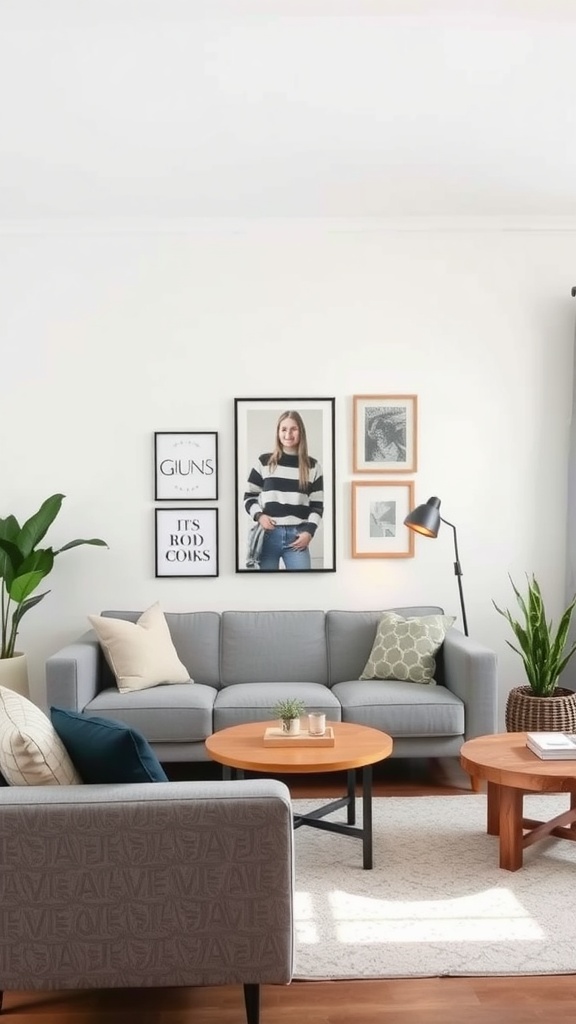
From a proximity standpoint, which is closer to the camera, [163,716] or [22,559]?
[163,716]

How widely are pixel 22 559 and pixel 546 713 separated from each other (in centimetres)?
268

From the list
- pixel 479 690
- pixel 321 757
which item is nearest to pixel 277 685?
pixel 479 690

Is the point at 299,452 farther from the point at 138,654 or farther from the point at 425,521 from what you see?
the point at 138,654

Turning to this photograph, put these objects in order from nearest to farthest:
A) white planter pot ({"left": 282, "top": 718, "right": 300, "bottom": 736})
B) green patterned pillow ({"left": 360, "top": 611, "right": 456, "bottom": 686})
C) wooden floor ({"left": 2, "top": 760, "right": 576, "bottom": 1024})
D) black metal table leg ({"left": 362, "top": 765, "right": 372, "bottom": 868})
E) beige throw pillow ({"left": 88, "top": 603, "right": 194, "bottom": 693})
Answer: wooden floor ({"left": 2, "top": 760, "right": 576, "bottom": 1024}) < black metal table leg ({"left": 362, "top": 765, "right": 372, "bottom": 868}) < white planter pot ({"left": 282, "top": 718, "right": 300, "bottom": 736}) < beige throw pillow ({"left": 88, "top": 603, "right": 194, "bottom": 693}) < green patterned pillow ({"left": 360, "top": 611, "right": 456, "bottom": 686})

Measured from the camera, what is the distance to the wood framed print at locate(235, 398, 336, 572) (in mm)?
5137

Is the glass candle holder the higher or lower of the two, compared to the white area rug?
higher

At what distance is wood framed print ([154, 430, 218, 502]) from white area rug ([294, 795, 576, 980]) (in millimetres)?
1995

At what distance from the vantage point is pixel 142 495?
5117 millimetres

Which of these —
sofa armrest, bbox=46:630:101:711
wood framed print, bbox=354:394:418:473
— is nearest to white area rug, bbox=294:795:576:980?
sofa armrest, bbox=46:630:101:711

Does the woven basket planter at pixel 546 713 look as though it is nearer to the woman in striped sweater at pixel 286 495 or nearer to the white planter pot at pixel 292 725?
the woman in striped sweater at pixel 286 495

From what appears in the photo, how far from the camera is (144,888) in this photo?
2.14 metres

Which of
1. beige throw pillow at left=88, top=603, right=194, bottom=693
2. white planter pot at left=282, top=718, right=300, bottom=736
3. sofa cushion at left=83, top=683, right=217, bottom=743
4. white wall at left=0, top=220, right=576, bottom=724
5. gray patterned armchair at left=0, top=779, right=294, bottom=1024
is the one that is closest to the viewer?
gray patterned armchair at left=0, top=779, right=294, bottom=1024

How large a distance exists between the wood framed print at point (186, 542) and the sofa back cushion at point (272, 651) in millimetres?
402

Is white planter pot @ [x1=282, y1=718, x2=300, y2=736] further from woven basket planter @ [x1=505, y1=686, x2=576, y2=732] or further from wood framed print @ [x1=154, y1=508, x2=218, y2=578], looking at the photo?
wood framed print @ [x1=154, y1=508, x2=218, y2=578]
